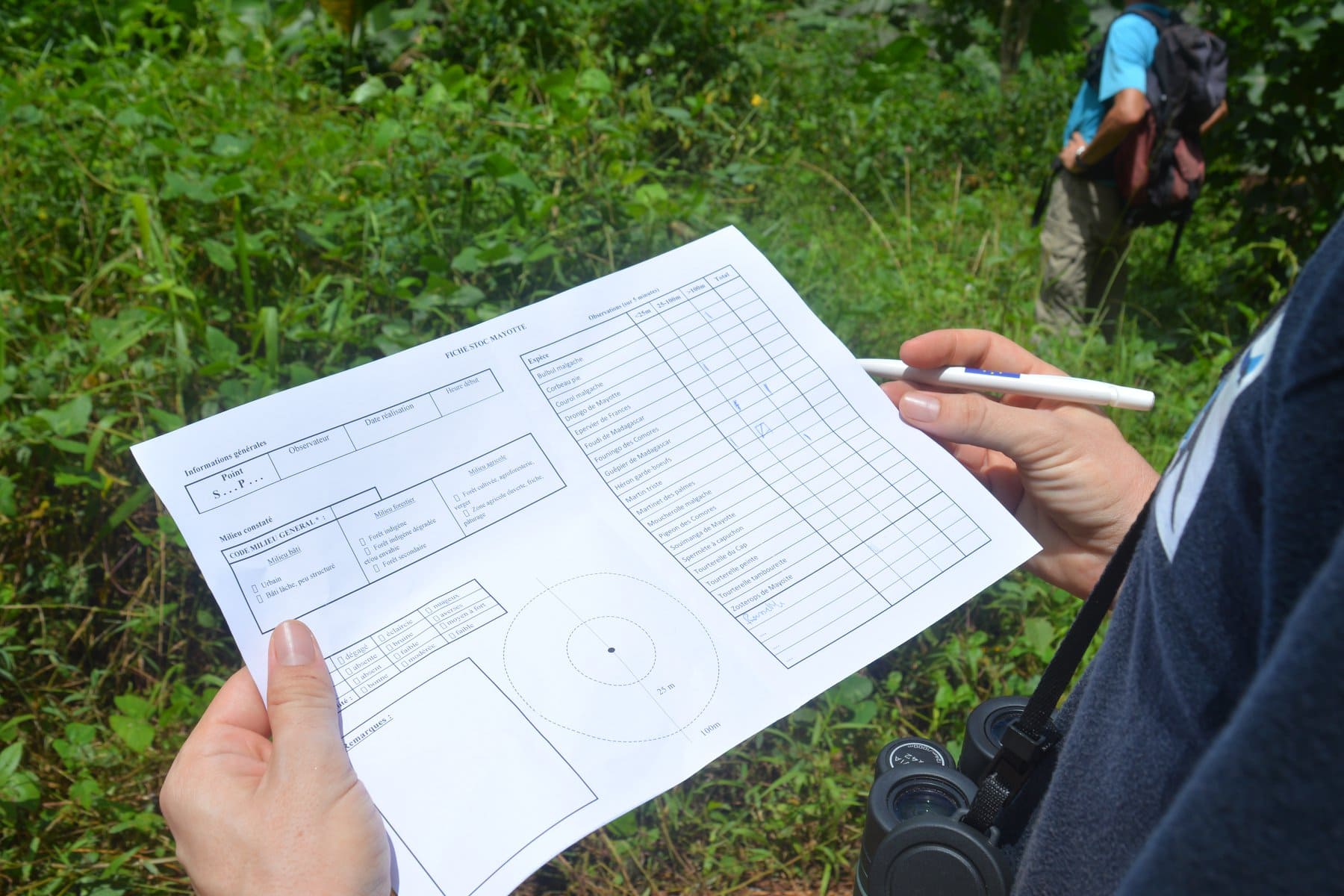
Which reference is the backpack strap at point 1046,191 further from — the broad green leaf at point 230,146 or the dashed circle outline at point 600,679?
the dashed circle outline at point 600,679

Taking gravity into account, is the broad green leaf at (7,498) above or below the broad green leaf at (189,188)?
below

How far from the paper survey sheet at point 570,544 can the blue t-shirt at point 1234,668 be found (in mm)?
367

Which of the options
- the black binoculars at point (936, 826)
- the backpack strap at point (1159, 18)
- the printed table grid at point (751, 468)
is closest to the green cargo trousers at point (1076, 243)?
the backpack strap at point (1159, 18)

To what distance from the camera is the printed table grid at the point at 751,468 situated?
3.16 feet

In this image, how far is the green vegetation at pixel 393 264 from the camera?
1714mm

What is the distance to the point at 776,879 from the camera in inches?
67.6

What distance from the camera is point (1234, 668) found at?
0.43m

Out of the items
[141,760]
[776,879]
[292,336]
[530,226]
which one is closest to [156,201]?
[292,336]

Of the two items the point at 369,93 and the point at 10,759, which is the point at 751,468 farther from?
the point at 369,93

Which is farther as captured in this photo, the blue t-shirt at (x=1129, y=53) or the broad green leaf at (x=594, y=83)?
the blue t-shirt at (x=1129, y=53)

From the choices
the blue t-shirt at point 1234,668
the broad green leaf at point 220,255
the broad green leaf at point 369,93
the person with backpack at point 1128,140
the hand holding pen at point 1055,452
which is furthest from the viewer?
the person with backpack at point 1128,140

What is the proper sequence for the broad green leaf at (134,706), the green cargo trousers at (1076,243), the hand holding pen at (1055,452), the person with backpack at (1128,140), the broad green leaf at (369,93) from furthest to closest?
the green cargo trousers at (1076,243)
the person with backpack at (1128,140)
the broad green leaf at (369,93)
the broad green leaf at (134,706)
the hand holding pen at (1055,452)

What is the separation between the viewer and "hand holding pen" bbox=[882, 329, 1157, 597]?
3.61 feet

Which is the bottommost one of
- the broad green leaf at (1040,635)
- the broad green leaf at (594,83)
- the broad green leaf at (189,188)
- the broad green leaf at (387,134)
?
the broad green leaf at (1040,635)
